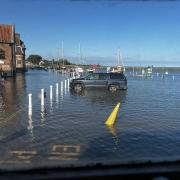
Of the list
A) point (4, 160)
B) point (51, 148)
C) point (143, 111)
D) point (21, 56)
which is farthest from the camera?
point (21, 56)

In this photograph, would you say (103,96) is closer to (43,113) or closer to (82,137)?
(43,113)

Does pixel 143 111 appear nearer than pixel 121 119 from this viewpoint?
No

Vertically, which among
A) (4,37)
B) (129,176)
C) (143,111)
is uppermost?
(4,37)

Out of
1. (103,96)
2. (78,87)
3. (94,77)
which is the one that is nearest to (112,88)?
(94,77)

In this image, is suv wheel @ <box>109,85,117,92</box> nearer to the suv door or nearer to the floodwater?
the suv door

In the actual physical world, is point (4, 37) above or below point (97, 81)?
above

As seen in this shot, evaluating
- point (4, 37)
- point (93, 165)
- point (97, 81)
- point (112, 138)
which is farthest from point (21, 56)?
point (93, 165)

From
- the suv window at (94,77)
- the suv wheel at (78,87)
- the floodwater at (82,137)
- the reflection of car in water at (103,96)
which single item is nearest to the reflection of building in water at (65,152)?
the floodwater at (82,137)

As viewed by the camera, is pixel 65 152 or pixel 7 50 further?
pixel 7 50

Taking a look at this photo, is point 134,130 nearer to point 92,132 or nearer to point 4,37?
point 92,132

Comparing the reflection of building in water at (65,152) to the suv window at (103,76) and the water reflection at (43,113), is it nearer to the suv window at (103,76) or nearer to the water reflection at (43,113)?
the water reflection at (43,113)

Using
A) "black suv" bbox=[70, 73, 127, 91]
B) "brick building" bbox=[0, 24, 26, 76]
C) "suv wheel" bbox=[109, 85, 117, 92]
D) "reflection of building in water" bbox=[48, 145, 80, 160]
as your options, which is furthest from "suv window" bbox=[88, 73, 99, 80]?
"brick building" bbox=[0, 24, 26, 76]

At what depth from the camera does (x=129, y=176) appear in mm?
3705

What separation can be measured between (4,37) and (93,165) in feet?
192
